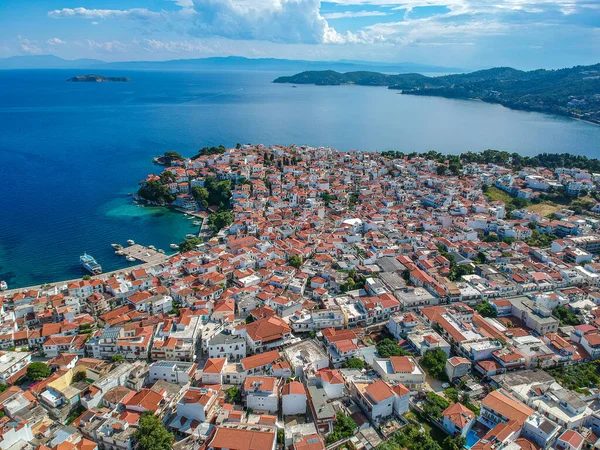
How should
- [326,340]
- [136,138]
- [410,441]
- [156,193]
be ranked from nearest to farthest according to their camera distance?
[410,441], [326,340], [156,193], [136,138]

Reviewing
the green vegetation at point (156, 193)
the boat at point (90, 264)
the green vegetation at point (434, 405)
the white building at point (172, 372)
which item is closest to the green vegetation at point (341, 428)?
the green vegetation at point (434, 405)

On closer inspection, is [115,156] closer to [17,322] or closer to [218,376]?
[17,322]

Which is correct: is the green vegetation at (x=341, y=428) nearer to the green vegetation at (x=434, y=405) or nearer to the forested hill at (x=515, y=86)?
the green vegetation at (x=434, y=405)

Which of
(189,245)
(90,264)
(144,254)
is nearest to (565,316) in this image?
(189,245)

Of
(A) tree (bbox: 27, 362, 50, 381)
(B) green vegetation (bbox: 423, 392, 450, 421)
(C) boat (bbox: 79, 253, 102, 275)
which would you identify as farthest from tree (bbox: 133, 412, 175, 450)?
(C) boat (bbox: 79, 253, 102, 275)

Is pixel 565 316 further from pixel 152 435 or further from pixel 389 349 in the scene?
pixel 152 435
